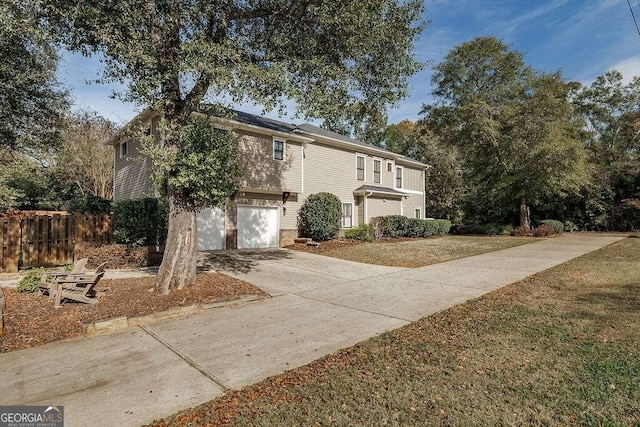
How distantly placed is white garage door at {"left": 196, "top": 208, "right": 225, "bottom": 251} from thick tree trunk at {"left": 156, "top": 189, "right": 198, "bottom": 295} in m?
6.70

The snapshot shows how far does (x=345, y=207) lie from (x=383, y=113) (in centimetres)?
1096

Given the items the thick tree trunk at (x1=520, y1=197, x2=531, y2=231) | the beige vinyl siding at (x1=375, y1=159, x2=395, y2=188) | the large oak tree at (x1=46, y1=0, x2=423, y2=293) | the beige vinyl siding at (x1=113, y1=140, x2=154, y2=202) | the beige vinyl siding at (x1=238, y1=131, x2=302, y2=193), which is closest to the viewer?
the large oak tree at (x1=46, y1=0, x2=423, y2=293)

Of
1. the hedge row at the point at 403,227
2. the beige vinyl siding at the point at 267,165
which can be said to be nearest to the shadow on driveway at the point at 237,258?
the beige vinyl siding at the point at 267,165

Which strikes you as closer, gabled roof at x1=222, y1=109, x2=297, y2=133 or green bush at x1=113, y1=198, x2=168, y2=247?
green bush at x1=113, y1=198, x2=168, y2=247

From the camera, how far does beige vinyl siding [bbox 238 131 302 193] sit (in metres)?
15.0

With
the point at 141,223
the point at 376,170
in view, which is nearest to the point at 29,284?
the point at 141,223

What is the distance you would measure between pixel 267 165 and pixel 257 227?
2.94 meters

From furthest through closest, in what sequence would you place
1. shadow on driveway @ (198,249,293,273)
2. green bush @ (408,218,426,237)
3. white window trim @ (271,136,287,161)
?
green bush @ (408,218,426,237), white window trim @ (271,136,287,161), shadow on driveway @ (198,249,293,273)

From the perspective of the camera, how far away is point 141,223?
11688 mm

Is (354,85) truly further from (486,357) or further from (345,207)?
(345,207)

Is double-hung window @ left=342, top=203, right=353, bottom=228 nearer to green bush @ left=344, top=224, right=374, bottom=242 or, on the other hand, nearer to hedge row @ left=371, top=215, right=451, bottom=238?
green bush @ left=344, top=224, right=374, bottom=242

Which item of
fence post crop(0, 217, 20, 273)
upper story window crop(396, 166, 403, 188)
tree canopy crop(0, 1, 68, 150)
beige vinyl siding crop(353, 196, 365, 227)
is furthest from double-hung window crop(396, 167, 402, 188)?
fence post crop(0, 217, 20, 273)

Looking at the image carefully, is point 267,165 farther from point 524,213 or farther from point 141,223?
point 524,213

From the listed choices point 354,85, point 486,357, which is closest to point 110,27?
point 354,85
